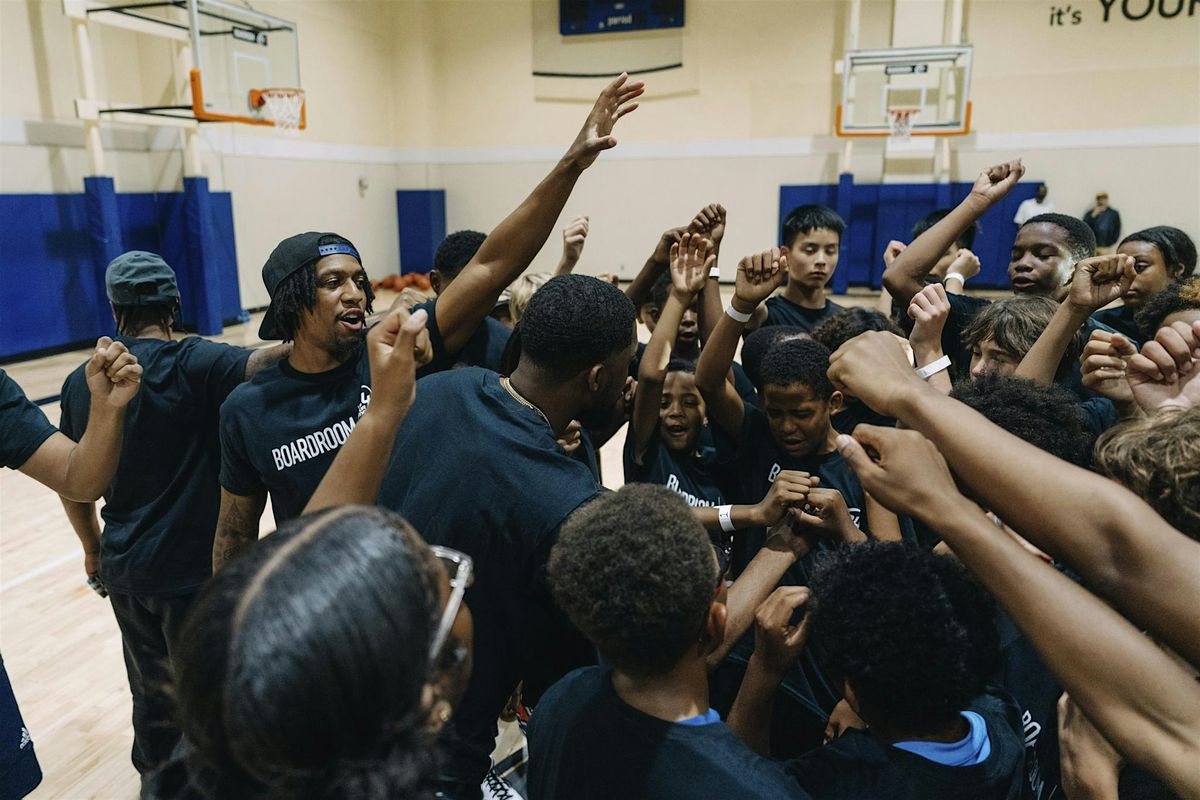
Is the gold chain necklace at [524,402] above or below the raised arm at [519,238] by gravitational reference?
below

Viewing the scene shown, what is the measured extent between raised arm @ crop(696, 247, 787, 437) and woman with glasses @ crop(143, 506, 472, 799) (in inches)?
72.1

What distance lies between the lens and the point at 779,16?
44.4 ft

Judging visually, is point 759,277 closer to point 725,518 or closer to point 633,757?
point 725,518

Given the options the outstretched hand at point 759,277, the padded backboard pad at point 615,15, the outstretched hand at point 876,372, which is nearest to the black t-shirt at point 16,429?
the outstretched hand at point 876,372

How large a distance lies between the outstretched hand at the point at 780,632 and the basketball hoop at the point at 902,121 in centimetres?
1223

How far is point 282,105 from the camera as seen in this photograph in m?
11.6

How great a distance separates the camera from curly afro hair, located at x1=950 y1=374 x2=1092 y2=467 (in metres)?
1.92

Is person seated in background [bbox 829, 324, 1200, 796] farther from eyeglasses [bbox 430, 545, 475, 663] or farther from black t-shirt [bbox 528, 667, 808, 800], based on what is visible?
eyeglasses [bbox 430, 545, 475, 663]

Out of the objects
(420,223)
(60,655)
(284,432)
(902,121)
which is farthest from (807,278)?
(420,223)

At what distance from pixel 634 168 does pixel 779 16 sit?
3463 millimetres

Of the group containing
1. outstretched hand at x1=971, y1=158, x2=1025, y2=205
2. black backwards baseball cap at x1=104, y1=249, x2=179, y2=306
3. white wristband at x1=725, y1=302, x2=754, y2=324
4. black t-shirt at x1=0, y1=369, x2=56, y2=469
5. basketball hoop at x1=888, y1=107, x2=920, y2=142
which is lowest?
black t-shirt at x1=0, y1=369, x2=56, y2=469

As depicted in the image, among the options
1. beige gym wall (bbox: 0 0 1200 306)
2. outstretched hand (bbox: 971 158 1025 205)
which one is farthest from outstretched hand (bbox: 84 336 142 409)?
beige gym wall (bbox: 0 0 1200 306)

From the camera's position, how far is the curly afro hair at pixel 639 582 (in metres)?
1.28

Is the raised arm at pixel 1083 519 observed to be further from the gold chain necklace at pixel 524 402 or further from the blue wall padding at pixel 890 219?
the blue wall padding at pixel 890 219
